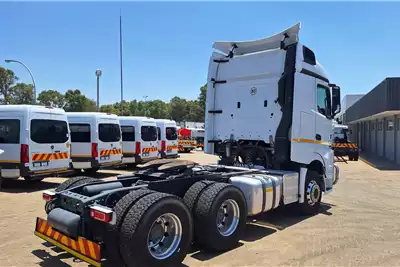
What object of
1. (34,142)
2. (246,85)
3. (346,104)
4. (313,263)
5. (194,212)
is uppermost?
(346,104)

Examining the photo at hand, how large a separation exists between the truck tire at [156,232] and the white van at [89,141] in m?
9.64

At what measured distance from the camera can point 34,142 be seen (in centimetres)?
1045

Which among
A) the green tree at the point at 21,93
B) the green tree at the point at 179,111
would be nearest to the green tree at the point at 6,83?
the green tree at the point at 21,93

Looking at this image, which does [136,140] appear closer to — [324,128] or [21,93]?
[324,128]

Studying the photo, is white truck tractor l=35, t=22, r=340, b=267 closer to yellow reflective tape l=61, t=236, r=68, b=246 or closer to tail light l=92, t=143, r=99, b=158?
yellow reflective tape l=61, t=236, r=68, b=246

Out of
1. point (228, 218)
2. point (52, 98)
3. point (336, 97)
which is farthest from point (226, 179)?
point (52, 98)

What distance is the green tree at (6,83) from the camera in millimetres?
55844

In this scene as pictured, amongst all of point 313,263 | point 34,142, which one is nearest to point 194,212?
point 313,263

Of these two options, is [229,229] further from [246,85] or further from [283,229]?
[246,85]

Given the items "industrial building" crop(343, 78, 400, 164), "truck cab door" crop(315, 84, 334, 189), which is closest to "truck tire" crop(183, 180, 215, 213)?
"truck cab door" crop(315, 84, 334, 189)

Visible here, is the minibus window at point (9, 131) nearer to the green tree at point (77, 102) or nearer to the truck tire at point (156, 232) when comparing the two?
the truck tire at point (156, 232)

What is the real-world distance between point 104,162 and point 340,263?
419 inches

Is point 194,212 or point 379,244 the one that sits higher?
point 194,212

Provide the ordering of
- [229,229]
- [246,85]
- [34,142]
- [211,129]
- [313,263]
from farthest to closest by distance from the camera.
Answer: [34,142] < [211,129] < [246,85] < [229,229] < [313,263]
